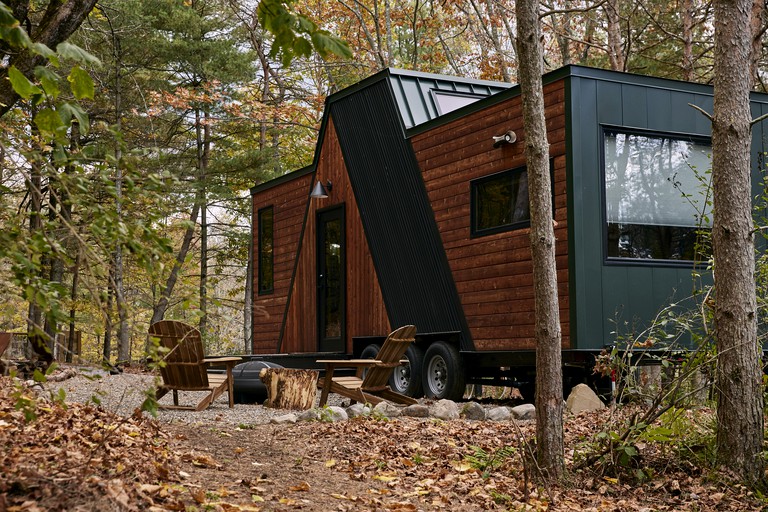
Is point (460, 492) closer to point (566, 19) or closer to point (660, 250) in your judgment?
point (660, 250)

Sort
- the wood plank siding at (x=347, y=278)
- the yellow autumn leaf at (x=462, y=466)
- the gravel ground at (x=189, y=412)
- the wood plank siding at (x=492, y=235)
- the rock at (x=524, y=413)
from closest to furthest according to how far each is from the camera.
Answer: the yellow autumn leaf at (x=462, y=466), the gravel ground at (x=189, y=412), the rock at (x=524, y=413), the wood plank siding at (x=492, y=235), the wood plank siding at (x=347, y=278)

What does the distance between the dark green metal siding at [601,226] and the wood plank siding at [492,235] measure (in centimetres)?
14

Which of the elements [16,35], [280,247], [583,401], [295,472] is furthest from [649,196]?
[16,35]

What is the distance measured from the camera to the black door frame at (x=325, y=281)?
1190 centimetres

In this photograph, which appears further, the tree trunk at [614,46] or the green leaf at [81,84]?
the tree trunk at [614,46]

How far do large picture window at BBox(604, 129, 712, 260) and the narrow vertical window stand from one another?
682cm

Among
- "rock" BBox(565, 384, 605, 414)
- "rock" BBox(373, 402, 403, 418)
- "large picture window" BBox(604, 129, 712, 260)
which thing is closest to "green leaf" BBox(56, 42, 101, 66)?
"rock" BBox(373, 402, 403, 418)

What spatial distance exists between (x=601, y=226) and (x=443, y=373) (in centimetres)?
279

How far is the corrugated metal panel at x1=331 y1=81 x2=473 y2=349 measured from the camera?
33.1 feet

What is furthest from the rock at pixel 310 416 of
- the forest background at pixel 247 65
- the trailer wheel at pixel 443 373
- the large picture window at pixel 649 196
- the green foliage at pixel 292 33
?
the forest background at pixel 247 65

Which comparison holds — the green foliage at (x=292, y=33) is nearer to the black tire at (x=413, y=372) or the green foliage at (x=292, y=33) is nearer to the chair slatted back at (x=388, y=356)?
the chair slatted back at (x=388, y=356)

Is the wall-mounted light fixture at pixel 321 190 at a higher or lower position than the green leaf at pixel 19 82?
higher

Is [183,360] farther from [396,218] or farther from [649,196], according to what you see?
[649,196]

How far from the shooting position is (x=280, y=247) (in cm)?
1364
